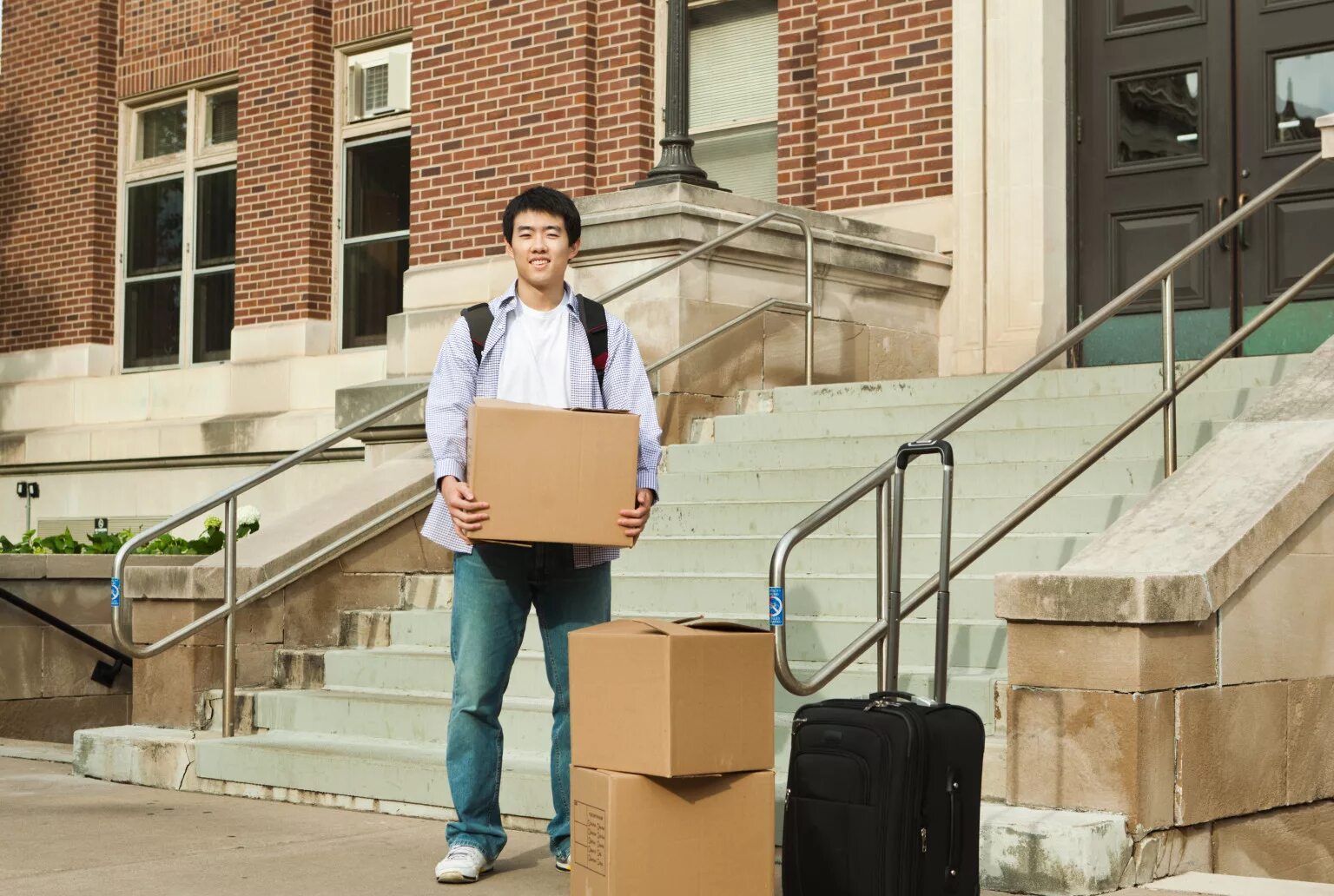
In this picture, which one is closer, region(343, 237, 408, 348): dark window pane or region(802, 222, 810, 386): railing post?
region(802, 222, 810, 386): railing post

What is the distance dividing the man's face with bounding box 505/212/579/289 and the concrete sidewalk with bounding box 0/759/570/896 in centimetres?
176

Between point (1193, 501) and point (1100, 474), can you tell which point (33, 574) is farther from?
point (1193, 501)

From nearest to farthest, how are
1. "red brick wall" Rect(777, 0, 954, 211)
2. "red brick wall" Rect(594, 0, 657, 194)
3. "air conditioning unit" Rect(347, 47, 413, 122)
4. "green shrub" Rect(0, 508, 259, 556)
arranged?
"green shrub" Rect(0, 508, 259, 556) → "red brick wall" Rect(777, 0, 954, 211) → "red brick wall" Rect(594, 0, 657, 194) → "air conditioning unit" Rect(347, 47, 413, 122)

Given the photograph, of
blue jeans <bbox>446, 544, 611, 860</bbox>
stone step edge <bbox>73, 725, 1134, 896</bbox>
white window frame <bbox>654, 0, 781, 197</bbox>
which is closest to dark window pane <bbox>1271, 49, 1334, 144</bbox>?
white window frame <bbox>654, 0, 781, 197</bbox>

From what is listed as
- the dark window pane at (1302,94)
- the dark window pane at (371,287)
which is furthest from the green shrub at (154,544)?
the dark window pane at (1302,94)

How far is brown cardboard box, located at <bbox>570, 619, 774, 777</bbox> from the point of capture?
4461mm

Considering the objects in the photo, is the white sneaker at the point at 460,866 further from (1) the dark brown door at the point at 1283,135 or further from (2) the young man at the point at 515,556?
(1) the dark brown door at the point at 1283,135

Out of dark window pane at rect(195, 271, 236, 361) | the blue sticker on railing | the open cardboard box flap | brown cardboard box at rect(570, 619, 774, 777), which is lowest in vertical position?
brown cardboard box at rect(570, 619, 774, 777)

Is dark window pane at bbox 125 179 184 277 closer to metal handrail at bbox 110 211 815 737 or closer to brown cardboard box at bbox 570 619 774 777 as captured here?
metal handrail at bbox 110 211 815 737

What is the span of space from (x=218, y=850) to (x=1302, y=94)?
7.00 meters

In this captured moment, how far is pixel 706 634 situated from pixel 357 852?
188 cm

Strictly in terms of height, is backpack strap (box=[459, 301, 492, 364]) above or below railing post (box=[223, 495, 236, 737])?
above

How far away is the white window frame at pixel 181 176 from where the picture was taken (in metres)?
15.6

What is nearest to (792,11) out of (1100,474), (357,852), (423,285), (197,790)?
(423,285)
